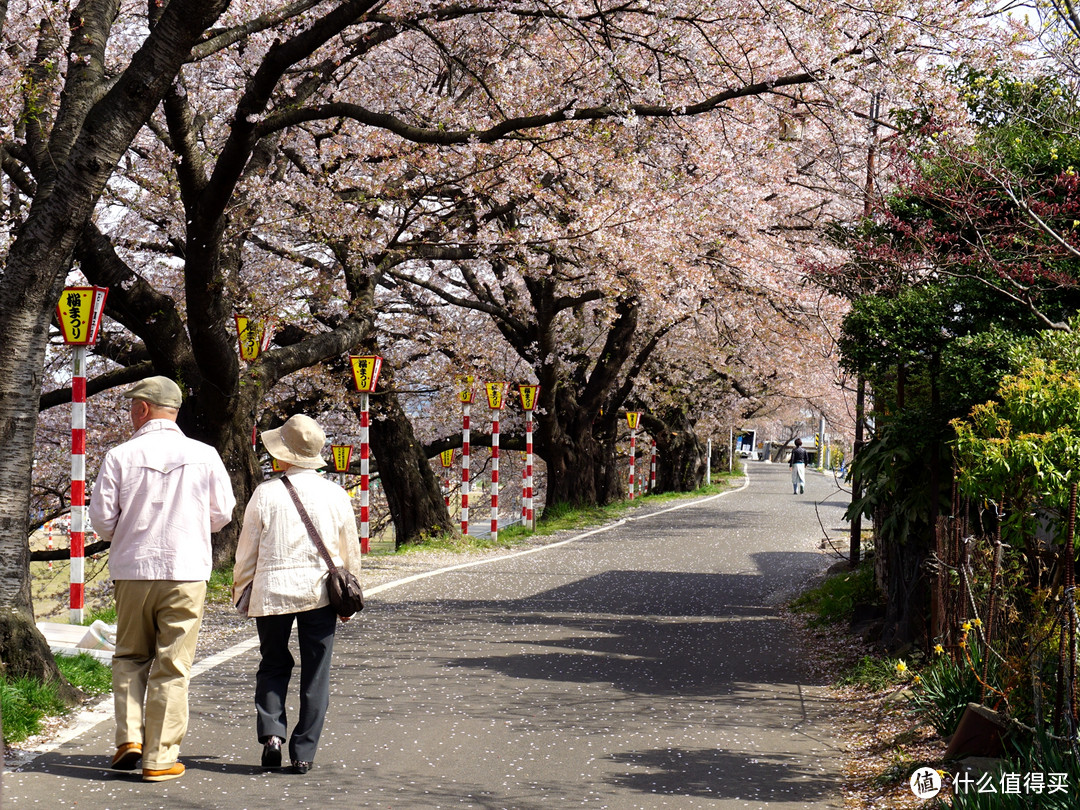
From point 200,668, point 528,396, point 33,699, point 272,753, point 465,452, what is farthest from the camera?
point 528,396

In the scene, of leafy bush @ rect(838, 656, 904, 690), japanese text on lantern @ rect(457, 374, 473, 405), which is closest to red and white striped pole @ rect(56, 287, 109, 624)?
leafy bush @ rect(838, 656, 904, 690)

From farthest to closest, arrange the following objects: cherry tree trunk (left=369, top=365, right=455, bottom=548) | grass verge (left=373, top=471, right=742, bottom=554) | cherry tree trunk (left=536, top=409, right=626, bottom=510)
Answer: cherry tree trunk (left=536, top=409, right=626, bottom=510)
cherry tree trunk (left=369, top=365, right=455, bottom=548)
grass verge (left=373, top=471, right=742, bottom=554)

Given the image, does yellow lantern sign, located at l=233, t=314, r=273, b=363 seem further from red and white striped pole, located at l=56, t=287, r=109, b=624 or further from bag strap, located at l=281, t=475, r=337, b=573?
bag strap, located at l=281, t=475, r=337, b=573

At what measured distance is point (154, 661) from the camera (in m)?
5.60

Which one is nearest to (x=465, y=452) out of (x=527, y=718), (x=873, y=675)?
(x=873, y=675)

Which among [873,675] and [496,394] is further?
[496,394]

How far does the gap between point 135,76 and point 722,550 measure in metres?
13.7

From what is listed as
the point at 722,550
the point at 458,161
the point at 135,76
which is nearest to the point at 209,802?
the point at 135,76

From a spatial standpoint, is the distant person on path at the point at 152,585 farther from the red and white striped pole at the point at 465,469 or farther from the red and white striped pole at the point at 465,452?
the red and white striped pole at the point at 465,469

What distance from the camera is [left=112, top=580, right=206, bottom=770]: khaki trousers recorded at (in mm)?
5496

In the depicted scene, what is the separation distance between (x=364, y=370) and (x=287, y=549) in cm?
1091

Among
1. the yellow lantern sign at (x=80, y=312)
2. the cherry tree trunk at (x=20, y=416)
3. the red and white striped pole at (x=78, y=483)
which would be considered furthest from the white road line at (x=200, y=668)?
the yellow lantern sign at (x=80, y=312)

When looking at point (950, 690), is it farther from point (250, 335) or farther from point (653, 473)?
point (653, 473)

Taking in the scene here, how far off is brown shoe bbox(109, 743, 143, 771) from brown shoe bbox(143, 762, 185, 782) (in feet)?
0.39
